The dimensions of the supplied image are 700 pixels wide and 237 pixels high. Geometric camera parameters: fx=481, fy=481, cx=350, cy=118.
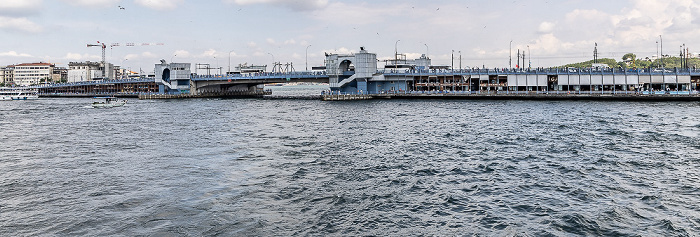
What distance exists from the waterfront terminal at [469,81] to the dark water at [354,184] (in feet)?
246

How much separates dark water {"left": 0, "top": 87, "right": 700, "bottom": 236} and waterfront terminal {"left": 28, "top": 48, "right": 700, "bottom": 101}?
75.0 m

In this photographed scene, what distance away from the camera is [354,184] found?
26.1m

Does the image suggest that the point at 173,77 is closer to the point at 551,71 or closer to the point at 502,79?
the point at 502,79

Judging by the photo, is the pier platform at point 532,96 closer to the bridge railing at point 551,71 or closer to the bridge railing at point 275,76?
the bridge railing at point 551,71

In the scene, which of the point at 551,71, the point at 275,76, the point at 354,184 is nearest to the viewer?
the point at 354,184

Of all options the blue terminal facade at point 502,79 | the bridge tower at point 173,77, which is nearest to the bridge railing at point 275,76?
the bridge tower at point 173,77

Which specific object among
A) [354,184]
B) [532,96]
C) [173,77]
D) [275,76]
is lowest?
[354,184]

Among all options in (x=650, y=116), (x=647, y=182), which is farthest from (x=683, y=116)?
(x=647, y=182)

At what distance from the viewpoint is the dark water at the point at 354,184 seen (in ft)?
62.7

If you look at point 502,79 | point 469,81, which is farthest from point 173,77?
point 502,79

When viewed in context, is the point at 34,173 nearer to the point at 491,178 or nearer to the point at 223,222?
the point at 223,222

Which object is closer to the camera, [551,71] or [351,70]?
[551,71]

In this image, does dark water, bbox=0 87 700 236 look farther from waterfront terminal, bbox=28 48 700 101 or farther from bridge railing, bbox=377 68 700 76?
bridge railing, bbox=377 68 700 76

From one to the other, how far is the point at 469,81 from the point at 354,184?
116m
